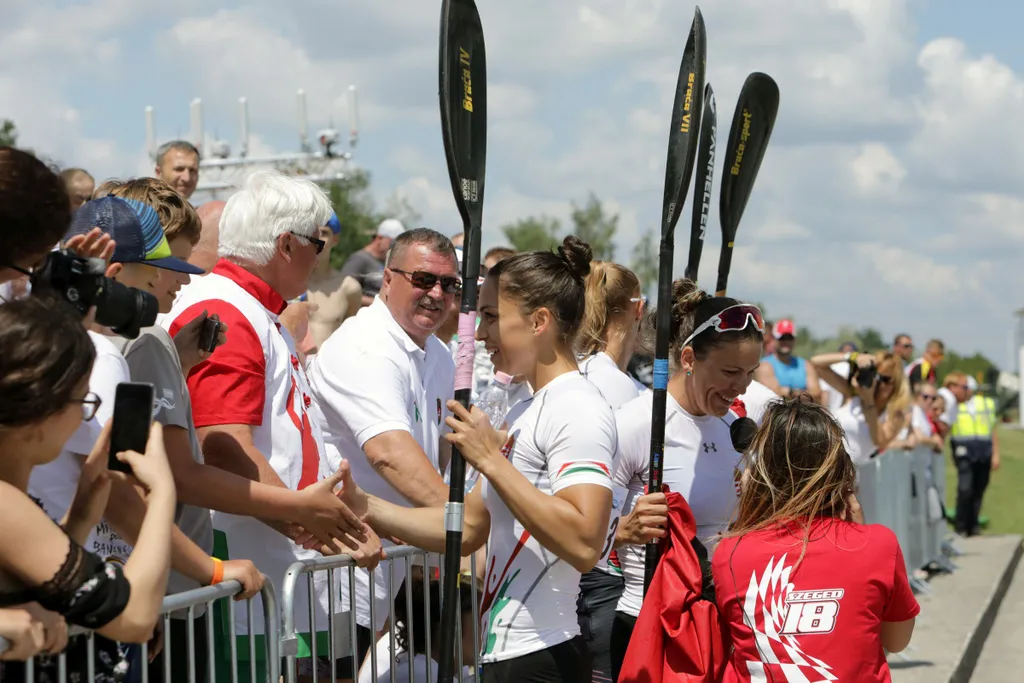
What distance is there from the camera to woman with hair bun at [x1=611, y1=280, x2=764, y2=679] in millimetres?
4039

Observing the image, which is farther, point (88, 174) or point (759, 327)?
point (88, 174)

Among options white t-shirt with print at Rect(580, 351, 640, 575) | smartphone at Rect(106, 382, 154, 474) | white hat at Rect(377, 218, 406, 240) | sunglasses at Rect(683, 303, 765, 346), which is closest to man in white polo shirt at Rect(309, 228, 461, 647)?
white t-shirt with print at Rect(580, 351, 640, 575)

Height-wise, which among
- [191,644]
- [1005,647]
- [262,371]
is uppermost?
[262,371]

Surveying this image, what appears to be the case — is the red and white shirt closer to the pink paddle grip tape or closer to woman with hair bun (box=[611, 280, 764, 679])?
the pink paddle grip tape

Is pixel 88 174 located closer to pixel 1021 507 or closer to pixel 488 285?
pixel 488 285

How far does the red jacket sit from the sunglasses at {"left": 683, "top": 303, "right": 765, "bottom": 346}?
937mm

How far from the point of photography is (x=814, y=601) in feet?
10.9

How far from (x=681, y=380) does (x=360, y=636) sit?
1465 mm

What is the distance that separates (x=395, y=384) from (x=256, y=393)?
780 millimetres

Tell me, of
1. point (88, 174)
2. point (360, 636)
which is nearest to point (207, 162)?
point (88, 174)

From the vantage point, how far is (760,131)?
18.9 ft

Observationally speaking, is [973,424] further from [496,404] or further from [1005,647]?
[496,404]

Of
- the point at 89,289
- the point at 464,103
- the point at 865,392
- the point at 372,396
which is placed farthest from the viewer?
the point at 865,392

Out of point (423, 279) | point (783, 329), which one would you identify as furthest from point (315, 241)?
point (783, 329)
